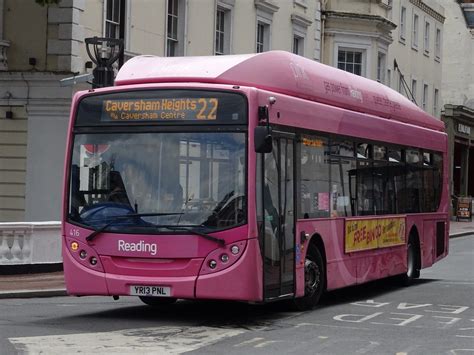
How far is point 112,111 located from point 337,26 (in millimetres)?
27235

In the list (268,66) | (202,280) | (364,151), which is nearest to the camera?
(202,280)

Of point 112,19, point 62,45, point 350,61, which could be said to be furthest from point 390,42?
point 62,45

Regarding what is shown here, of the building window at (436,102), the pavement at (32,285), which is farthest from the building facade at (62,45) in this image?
the building window at (436,102)

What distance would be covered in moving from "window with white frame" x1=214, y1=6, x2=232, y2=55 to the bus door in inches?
678

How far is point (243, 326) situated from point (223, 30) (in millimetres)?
19084

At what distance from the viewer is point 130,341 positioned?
1121 centimetres

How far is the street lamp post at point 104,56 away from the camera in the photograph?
1988 cm

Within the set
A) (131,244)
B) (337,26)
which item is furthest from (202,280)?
(337,26)

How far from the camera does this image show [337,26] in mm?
39531

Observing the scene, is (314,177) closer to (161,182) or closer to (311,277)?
(311,277)

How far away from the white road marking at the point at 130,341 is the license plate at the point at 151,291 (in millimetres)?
453

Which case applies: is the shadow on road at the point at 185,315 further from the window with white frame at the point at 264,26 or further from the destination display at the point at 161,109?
the window with white frame at the point at 264,26

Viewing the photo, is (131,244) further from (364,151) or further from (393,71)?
(393,71)

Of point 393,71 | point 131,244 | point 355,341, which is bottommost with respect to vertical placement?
point 355,341
